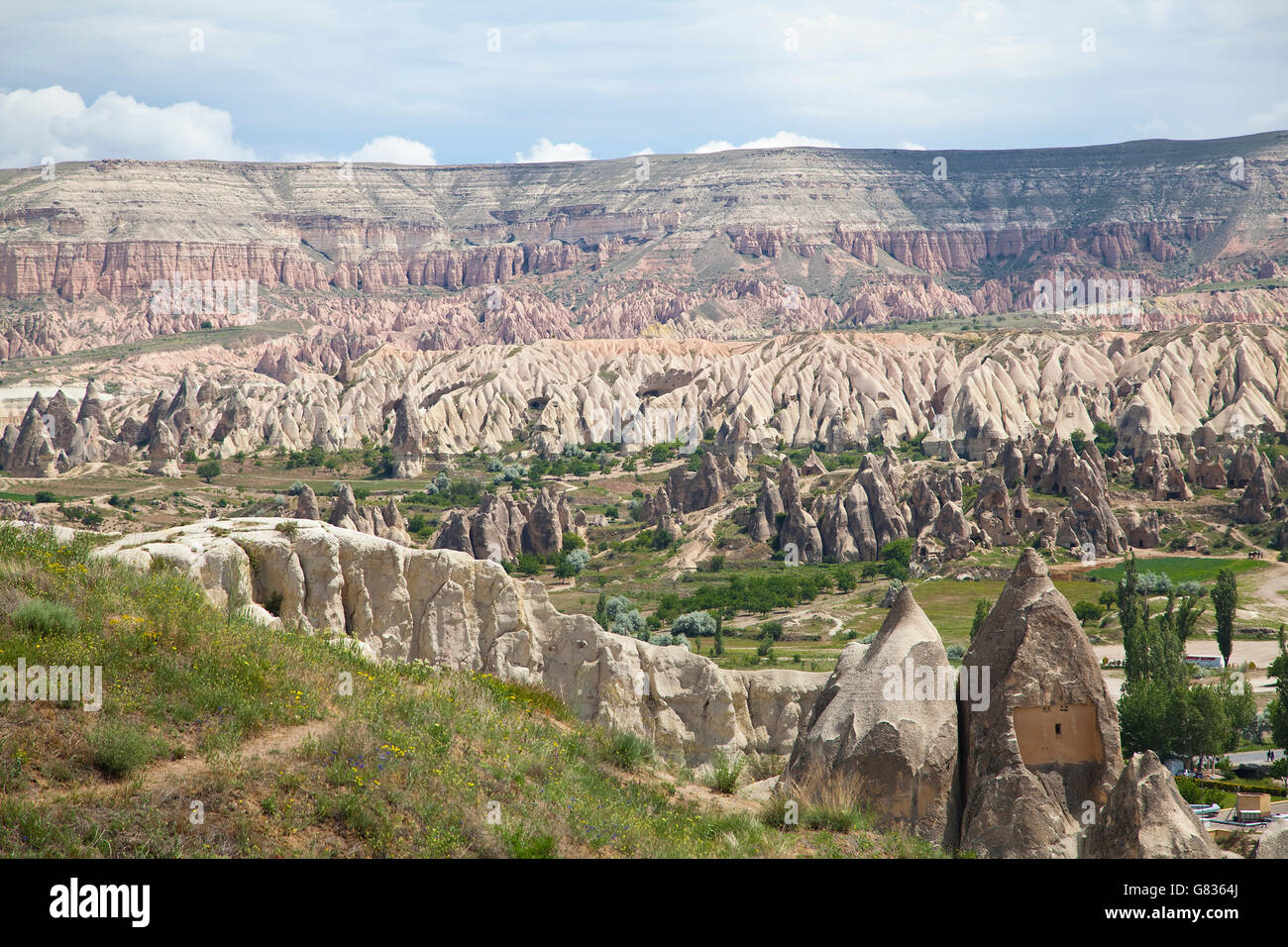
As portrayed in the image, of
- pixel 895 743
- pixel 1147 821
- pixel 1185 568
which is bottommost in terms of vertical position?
pixel 1185 568

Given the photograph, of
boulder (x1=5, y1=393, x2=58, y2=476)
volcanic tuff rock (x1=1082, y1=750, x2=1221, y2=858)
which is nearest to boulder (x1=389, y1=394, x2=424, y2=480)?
boulder (x1=5, y1=393, x2=58, y2=476)

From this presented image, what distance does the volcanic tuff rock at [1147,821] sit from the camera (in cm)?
1337

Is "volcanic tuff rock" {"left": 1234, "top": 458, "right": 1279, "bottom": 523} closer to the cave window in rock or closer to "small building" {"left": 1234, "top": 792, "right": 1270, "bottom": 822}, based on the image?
"small building" {"left": 1234, "top": 792, "right": 1270, "bottom": 822}

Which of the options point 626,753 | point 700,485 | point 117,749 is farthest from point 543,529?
point 117,749

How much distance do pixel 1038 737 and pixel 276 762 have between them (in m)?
9.20

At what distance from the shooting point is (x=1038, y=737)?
50.5 ft

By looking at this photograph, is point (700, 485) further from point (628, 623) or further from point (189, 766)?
point (189, 766)

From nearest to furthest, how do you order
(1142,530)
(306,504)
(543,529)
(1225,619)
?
(1225,619) < (306,504) < (1142,530) < (543,529)

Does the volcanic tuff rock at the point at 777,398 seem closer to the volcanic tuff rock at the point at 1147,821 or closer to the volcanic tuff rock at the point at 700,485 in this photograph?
the volcanic tuff rock at the point at 700,485

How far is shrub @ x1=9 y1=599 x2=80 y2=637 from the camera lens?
12445 mm

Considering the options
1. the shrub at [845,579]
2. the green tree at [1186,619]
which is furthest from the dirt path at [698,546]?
the green tree at [1186,619]

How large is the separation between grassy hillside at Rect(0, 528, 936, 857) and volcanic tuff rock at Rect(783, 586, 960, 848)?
1.07m
